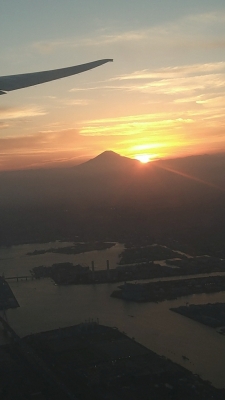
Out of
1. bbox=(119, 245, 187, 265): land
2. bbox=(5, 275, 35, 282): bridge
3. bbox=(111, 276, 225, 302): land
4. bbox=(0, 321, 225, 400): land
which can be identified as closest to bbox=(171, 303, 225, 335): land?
bbox=(111, 276, 225, 302): land

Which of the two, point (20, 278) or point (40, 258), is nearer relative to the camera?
point (20, 278)

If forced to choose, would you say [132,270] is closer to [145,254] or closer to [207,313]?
[145,254]

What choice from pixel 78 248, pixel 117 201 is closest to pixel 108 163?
pixel 117 201

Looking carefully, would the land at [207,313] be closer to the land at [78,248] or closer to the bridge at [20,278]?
Result: the bridge at [20,278]

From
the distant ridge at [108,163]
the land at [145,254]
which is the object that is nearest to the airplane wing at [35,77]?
the land at [145,254]

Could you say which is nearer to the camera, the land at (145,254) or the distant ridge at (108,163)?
the land at (145,254)

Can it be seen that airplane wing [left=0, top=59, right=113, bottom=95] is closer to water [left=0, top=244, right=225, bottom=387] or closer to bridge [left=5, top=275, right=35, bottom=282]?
water [left=0, top=244, right=225, bottom=387]
